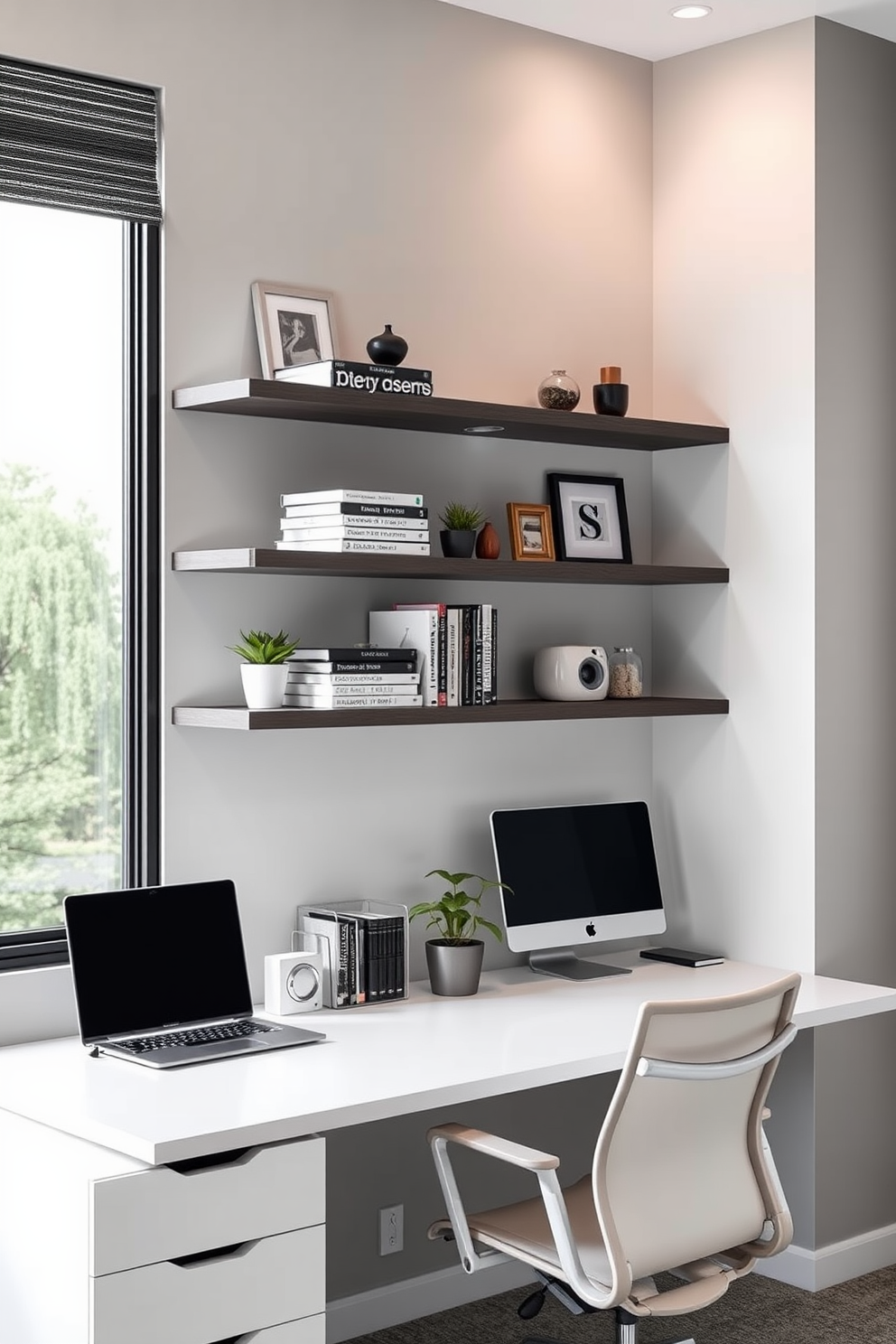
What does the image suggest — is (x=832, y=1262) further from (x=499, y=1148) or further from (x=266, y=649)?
(x=266, y=649)

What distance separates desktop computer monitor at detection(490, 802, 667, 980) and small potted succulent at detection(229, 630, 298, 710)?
2.23 ft

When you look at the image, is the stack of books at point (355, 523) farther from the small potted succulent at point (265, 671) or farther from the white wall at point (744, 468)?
A: the white wall at point (744, 468)

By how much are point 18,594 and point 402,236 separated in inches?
46.5

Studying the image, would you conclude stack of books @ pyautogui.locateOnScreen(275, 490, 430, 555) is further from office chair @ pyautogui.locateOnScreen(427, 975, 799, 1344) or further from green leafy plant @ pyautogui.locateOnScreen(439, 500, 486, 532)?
office chair @ pyautogui.locateOnScreen(427, 975, 799, 1344)

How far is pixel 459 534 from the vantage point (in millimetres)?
3297

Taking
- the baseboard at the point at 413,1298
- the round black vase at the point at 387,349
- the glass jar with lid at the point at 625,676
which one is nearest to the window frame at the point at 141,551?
the round black vase at the point at 387,349

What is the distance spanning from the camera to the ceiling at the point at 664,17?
3.45 m

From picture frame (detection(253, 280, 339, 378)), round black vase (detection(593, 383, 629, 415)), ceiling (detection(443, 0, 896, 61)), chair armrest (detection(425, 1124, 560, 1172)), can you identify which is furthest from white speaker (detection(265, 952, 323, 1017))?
ceiling (detection(443, 0, 896, 61))

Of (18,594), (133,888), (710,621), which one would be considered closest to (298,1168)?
(133,888)

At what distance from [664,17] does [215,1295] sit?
9.32ft

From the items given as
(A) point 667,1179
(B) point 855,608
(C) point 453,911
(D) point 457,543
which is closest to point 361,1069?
(A) point 667,1179

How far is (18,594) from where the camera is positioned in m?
2.90

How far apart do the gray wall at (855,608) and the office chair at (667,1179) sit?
0.93 metres

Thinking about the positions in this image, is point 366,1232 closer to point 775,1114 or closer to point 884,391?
point 775,1114
